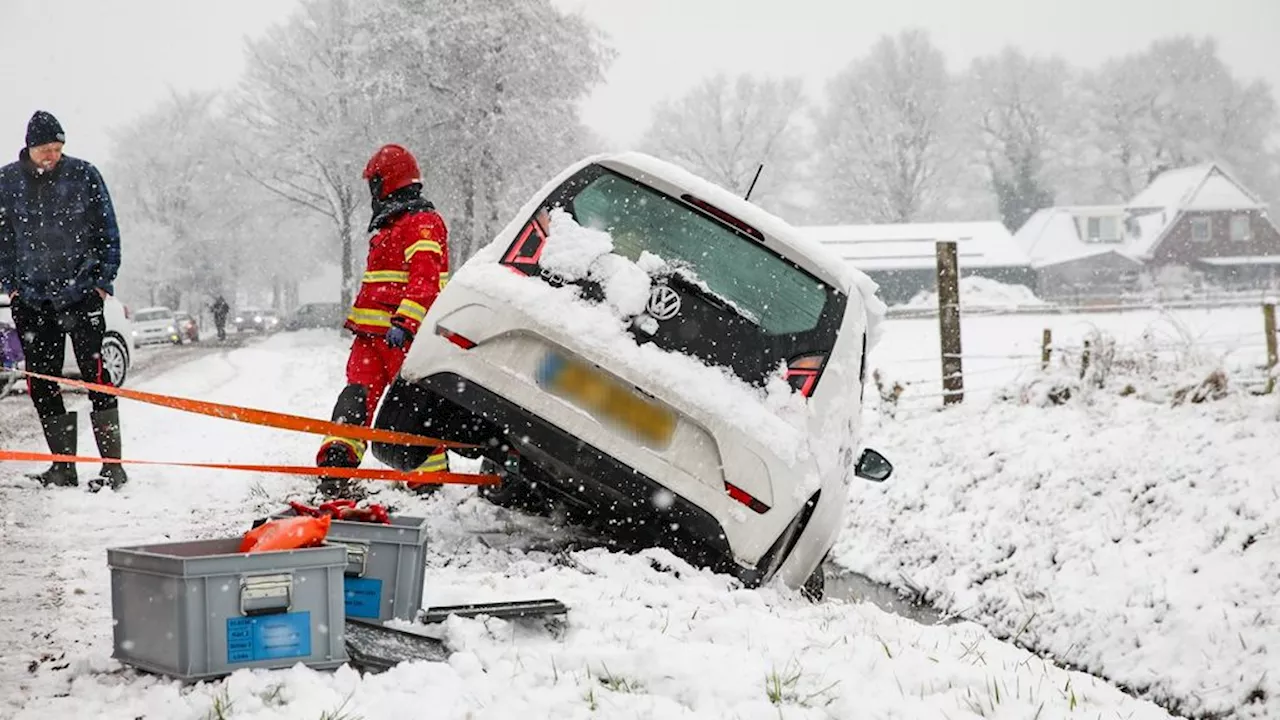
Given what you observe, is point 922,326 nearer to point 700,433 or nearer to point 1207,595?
point 1207,595

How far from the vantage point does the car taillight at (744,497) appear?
171 inches

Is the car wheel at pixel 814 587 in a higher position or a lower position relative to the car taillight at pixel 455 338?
lower

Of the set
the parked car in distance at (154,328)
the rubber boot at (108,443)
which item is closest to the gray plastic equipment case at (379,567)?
the rubber boot at (108,443)

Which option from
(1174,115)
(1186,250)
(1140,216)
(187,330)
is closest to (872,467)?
(187,330)

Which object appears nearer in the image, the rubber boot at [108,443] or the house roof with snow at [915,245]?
the rubber boot at [108,443]

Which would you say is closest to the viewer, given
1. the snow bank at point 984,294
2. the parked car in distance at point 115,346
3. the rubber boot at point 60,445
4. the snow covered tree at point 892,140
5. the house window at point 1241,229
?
the rubber boot at point 60,445

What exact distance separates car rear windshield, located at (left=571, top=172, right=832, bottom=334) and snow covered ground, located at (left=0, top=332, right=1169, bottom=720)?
3.60 ft

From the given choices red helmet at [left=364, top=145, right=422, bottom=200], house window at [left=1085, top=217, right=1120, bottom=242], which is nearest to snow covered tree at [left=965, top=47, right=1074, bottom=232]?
house window at [left=1085, top=217, right=1120, bottom=242]

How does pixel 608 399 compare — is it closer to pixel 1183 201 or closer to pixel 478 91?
pixel 478 91

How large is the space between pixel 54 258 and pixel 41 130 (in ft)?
2.16

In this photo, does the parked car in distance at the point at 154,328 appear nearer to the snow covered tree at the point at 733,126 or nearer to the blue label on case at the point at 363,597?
the snow covered tree at the point at 733,126

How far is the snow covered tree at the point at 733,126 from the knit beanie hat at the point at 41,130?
199ft

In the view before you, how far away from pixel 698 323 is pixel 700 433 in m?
0.44

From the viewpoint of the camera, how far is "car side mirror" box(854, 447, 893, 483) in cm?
554
